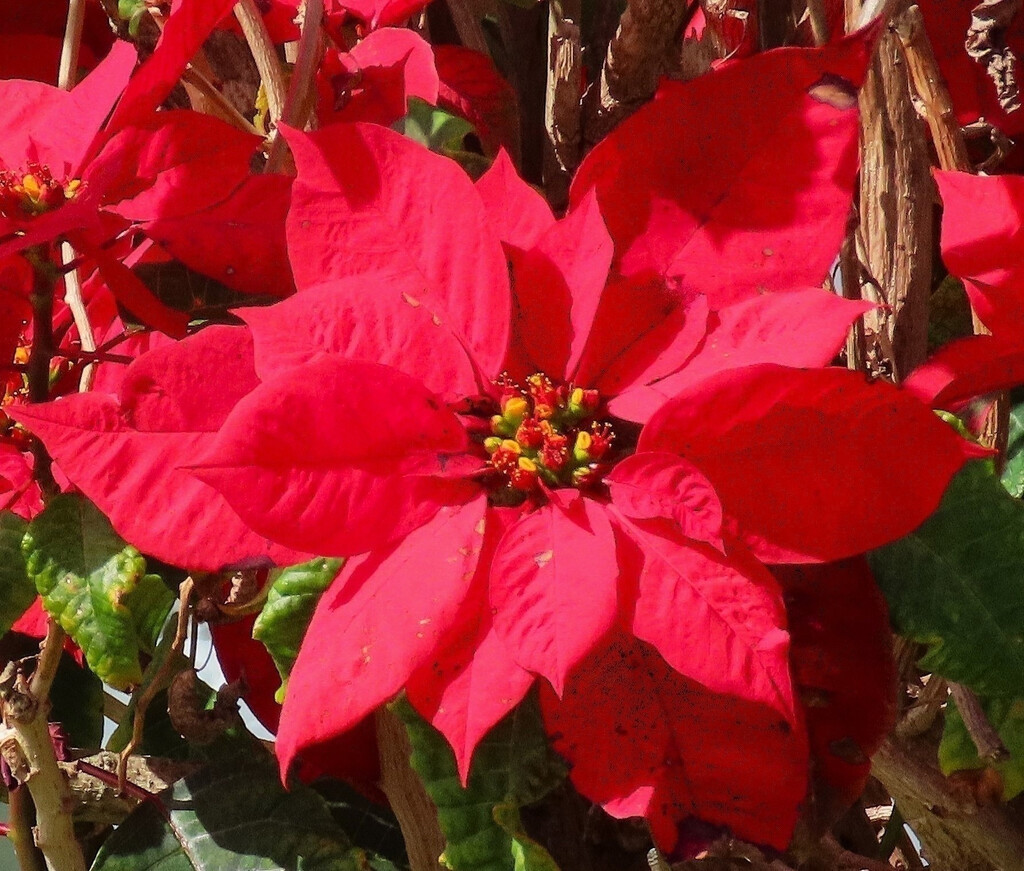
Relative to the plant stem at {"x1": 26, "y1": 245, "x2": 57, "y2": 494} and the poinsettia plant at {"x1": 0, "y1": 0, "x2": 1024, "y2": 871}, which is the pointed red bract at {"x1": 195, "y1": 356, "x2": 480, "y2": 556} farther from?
the plant stem at {"x1": 26, "y1": 245, "x2": 57, "y2": 494}

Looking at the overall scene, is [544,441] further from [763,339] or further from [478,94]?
[478,94]

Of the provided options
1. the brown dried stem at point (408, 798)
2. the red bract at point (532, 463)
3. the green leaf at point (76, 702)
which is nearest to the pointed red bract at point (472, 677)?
the red bract at point (532, 463)

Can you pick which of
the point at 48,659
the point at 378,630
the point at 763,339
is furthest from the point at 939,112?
the point at 48,659

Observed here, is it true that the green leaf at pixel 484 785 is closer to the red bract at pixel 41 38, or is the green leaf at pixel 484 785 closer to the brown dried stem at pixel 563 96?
the brown dried stem at pixel 563 96

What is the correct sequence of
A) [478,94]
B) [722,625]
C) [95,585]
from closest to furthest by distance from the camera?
1. [722,625]
2. [95,585]
3. [478,94]

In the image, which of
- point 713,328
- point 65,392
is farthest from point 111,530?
point 713,328

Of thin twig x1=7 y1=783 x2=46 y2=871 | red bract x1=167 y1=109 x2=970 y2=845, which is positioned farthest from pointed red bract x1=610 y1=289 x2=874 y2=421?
thin twig x1=7 y1=783 x2=46 y2=871

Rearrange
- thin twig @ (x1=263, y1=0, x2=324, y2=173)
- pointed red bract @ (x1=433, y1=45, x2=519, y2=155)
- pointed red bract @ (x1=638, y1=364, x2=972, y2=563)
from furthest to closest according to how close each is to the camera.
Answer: pointed red bract @ (x1=433, y1=45, x2=519, y2=155), thin twig @ (x1=263, y1=0, x2=324, y2=173), pointed red bract @ (x1=638, y1=364, x2=972, y2=563)
